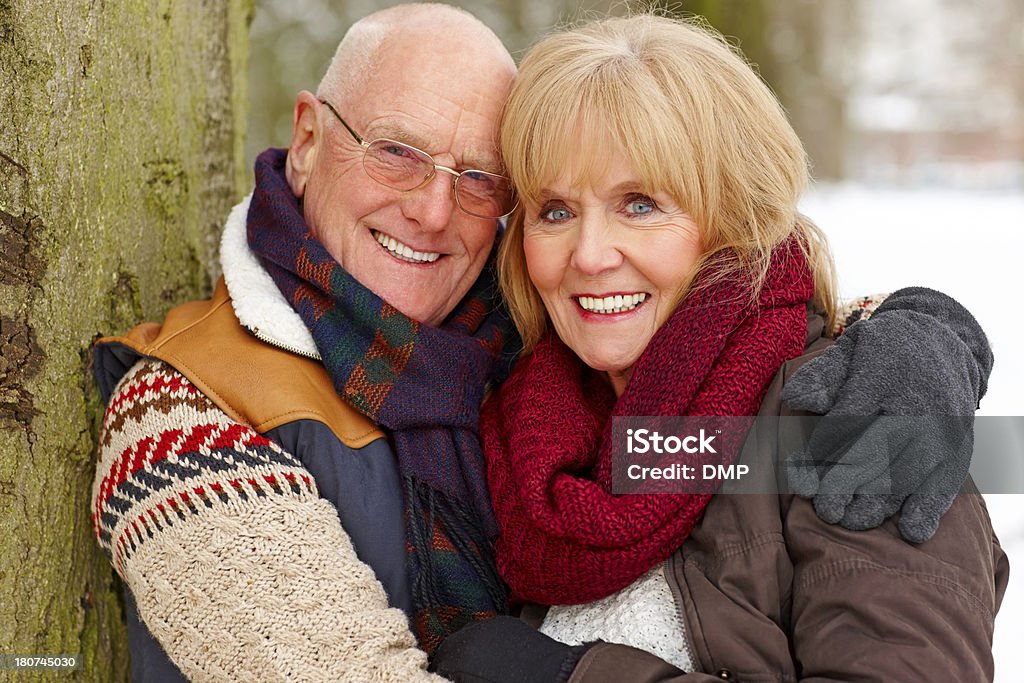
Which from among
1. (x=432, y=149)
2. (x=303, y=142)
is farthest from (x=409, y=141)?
(x=303, y=142)

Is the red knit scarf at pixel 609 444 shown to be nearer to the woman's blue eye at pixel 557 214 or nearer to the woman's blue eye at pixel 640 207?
the woman's blue eye at pixel 640 207

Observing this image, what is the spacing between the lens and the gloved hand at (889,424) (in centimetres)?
165

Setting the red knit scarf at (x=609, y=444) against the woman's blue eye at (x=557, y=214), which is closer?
the red knit scarf at (x=609, y=444)

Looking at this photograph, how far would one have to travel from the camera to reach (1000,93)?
12.4m

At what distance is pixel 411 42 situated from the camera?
2.27 meters

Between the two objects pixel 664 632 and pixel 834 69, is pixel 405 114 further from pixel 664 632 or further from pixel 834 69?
pixel 834 69

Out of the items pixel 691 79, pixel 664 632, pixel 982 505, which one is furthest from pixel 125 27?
pixel 982 505

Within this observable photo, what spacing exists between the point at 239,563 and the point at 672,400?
0.87 metres

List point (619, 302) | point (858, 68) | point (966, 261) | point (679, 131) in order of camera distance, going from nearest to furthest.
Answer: point (679, 131) < point (619, 302) < point (966, 261) < point (858, 68)

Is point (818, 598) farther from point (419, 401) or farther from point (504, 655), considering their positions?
point (419, 401)

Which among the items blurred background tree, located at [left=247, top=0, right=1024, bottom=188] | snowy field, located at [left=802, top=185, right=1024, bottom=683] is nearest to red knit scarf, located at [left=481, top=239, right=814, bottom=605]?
blurred background tree, located at [left=247, top=0, right=1024, bottom=188]

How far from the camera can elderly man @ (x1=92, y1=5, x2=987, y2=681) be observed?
182cm

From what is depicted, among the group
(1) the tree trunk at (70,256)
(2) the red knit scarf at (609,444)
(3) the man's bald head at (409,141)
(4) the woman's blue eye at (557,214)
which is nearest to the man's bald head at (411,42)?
(3) the man's bald head at (409,141)

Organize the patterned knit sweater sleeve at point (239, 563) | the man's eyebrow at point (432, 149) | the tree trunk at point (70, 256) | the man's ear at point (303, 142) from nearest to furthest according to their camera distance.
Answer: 1. the patterned knit sweater sleeve at point (239, 563)
2. the tree trunk at point (70, 256)
3. the man's eyebrow at point (432, 149)
4. the man's ear at point (303, 142)
